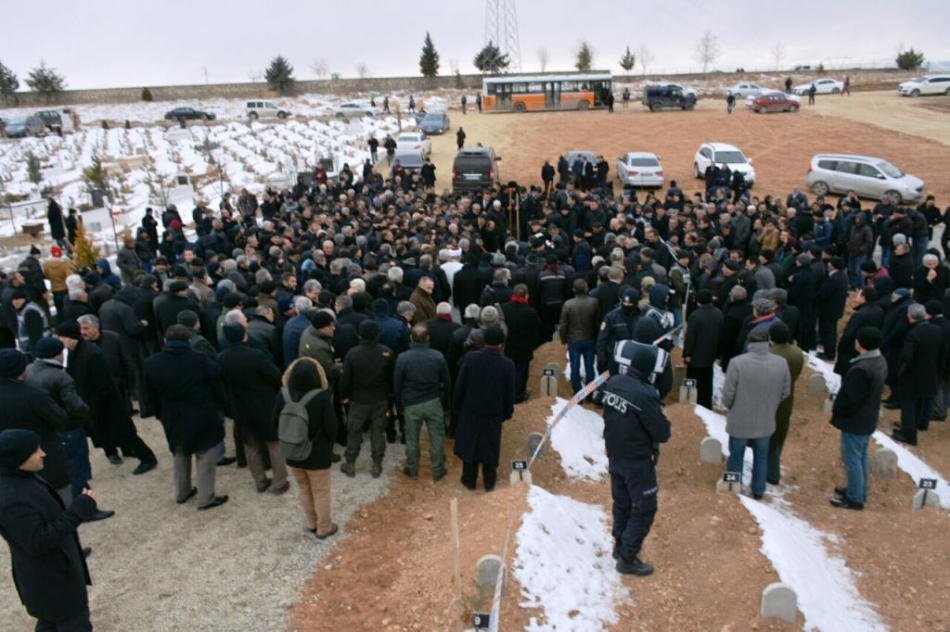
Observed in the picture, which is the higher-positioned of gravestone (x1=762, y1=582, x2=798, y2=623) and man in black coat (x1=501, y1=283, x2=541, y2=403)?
man in black coat (x1=501, y1=283, x2=541, y2=403)

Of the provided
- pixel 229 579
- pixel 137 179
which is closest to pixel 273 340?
pixel 229 579

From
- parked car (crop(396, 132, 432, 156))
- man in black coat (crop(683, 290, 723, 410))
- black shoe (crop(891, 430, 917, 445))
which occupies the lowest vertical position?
black shoe (crop(891, 430, 917, 445))

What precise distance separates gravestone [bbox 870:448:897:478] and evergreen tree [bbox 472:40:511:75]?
69376 millimetres

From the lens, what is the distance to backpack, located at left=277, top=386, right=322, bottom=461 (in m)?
5.67

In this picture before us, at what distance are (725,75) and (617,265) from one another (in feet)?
226

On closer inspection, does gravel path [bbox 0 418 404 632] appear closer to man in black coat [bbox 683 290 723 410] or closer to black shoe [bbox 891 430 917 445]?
man in black coat [bbox 683 290 723 410]

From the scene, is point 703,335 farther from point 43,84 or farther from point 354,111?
point 43,84

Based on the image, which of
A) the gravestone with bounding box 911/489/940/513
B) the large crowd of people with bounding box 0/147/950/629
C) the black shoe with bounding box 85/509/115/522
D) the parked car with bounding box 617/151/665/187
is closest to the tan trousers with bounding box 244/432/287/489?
the large crowd of people with bounding box 0/147/950/629

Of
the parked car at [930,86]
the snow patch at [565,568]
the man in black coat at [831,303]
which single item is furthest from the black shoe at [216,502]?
the parked car at [930,86]

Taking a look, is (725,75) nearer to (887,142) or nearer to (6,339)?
(887,142)

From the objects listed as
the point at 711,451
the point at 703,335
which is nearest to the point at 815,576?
the point at 711,451

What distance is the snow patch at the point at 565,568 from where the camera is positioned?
502 cm

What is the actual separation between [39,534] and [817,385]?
31.6ft

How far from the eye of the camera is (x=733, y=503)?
251 inches
